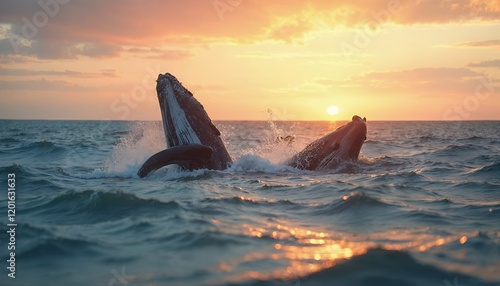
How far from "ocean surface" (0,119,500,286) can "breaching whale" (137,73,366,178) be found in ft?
1.54

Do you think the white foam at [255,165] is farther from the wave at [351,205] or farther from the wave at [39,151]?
the wave at [39,151]

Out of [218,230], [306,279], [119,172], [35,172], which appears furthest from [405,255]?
[35,172]

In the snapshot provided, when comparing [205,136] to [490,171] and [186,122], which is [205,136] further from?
[490,171]

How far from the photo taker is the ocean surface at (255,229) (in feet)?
21.2

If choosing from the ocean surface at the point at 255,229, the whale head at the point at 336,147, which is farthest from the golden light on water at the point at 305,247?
the whale head at the point at 336,147

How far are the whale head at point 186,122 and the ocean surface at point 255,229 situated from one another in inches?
27.6

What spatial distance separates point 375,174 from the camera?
1539 centimetres

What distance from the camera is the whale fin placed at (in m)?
12.6

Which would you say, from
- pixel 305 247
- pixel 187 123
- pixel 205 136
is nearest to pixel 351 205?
pixel 305 247

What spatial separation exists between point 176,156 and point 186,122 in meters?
2.19

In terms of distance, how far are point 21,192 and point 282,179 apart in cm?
662

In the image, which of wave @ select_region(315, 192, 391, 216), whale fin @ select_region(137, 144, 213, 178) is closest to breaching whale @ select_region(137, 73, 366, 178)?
whale fin @ select_region(137, 144, 213, 178)

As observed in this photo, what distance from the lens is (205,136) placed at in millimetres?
14805

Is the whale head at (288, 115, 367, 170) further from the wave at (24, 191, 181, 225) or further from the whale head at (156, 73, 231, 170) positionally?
the wave at (24, 191, 181, 225)
